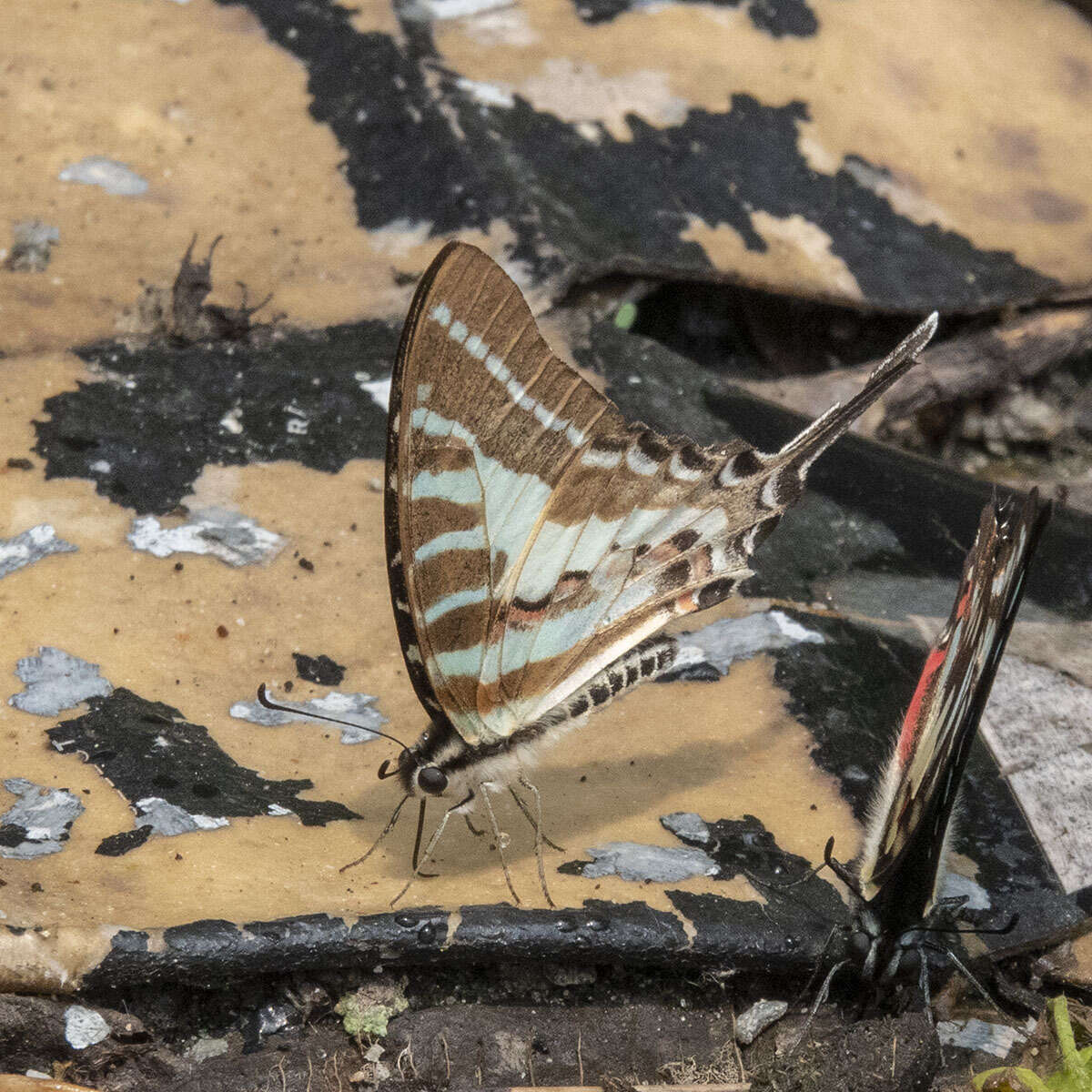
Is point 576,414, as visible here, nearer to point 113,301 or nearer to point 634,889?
point 634,889

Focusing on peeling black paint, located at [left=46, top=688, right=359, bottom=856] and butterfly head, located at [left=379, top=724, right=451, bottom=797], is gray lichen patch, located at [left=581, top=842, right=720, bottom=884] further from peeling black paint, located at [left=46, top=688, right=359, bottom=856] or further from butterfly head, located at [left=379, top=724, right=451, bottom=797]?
peeling black paint, located at [left=46, top=688, right=359, bottom=856]

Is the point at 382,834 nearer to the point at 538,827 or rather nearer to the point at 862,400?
the point at 538,827

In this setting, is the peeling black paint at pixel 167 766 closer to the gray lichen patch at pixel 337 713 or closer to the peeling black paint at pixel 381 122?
the gray lichen patch at pixel 337 713

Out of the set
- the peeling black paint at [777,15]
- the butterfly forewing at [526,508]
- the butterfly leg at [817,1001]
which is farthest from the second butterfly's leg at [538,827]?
the peeling black paint at [777,15]

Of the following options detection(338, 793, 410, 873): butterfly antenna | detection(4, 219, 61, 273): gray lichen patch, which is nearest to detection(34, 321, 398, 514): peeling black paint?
detection(4, 219, 61, 273): gray lichen patch

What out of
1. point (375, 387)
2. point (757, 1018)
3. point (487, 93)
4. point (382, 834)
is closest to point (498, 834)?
point (382, 834)

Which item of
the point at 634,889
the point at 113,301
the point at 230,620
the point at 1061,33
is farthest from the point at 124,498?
the point at 1061,33
